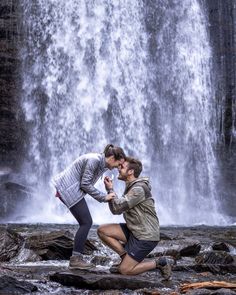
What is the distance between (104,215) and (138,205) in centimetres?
1358

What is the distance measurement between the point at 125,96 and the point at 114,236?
667 inches

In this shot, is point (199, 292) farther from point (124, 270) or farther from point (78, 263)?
point (78, 263)

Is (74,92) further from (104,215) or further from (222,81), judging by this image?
(222,81)

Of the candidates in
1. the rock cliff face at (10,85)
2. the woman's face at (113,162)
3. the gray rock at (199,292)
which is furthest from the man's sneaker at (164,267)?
the rock cliff face at (10,85)

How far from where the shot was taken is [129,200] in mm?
5738

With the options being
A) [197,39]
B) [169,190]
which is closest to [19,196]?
[169,190]

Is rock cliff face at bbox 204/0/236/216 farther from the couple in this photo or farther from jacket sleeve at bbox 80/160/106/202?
jacket sleeve at bbox 80/160/106/202

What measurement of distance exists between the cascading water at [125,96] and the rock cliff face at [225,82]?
2.57 feet

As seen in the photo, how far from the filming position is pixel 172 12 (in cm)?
2627

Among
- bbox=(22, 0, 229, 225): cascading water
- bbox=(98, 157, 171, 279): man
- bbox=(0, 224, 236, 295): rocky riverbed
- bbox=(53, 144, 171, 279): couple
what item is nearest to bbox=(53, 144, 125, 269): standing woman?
bbox=(53, 144, 171, 279): couple

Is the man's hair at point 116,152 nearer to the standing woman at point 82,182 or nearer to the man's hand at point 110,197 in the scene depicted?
the standing woman at point 82,182

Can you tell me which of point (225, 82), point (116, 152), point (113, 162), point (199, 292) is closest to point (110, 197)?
point (113, 162)

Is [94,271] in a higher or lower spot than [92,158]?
lower

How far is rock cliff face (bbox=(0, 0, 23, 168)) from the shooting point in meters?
22.4
